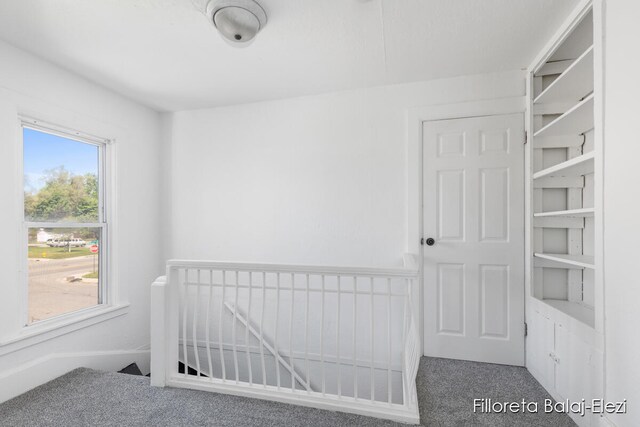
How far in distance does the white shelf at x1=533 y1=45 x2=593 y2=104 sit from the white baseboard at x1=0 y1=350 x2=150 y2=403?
12.8ft

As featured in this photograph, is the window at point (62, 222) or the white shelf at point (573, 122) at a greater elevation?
the white shelf at point (573, 122)

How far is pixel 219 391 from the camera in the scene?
1.85 m

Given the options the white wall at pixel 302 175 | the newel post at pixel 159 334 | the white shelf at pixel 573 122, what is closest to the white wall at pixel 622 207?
the white shelf at pixel 573 122

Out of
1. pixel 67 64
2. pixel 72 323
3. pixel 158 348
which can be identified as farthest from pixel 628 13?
pixel 72 323

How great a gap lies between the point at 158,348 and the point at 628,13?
300 cm

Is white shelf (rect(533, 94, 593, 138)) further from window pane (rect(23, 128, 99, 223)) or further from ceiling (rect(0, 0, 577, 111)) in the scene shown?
window pane (rect(23, 128, 99, 223))

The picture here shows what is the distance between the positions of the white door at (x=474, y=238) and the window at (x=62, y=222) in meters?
2.89

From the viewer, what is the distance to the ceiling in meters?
1.64

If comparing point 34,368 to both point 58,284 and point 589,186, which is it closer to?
point 58,284

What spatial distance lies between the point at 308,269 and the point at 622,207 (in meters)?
1.52

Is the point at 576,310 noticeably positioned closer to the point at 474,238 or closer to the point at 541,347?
the point at 541,347

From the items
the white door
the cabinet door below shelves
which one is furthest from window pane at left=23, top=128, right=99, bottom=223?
the cabinet door below shelves

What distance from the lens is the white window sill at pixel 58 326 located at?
6.37ft

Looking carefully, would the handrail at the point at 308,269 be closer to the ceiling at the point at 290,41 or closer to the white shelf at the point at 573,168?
the white shelf at the point at 573,168
